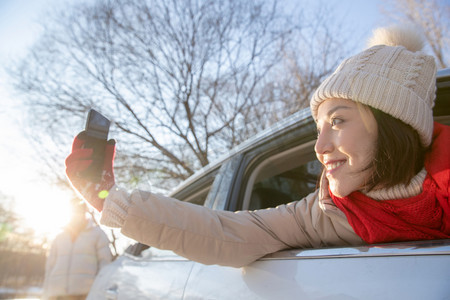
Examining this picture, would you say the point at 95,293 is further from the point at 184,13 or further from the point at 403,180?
the point at 184,13

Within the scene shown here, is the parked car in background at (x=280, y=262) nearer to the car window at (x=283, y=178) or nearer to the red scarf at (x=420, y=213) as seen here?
the car window at (x=283, y=178)

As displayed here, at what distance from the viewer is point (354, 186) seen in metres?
1.21

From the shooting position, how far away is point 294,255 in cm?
121

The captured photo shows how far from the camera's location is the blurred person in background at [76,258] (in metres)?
4.12

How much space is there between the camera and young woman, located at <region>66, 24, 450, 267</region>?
1.12 m

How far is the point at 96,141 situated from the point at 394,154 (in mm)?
1044

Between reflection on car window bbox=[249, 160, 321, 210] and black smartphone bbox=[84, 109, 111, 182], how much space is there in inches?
42.6

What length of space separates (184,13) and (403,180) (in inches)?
379

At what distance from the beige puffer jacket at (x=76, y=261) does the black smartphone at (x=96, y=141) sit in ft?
10.9

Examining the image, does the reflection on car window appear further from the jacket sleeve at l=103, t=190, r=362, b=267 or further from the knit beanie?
the knit beanie

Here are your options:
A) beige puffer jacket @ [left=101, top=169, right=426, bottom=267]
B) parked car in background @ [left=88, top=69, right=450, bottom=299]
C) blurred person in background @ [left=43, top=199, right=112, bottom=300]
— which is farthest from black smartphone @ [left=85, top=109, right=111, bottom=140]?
blurred person in background @ [left=43, top=199, right=112, bottom=300]

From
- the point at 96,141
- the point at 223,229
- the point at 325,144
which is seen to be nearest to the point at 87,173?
the point at 96,141

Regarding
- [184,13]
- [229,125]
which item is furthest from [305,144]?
[184,13]

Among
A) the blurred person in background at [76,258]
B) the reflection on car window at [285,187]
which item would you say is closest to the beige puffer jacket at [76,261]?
the blurred person in background at [76,258]
